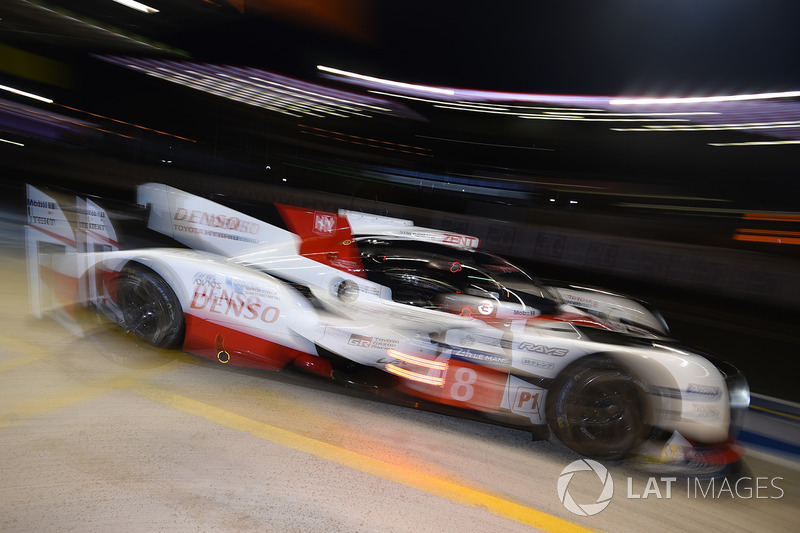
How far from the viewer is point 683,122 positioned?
579 inches

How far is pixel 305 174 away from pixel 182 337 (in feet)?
41.1

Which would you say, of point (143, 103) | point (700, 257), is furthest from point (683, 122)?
point (143, 103)

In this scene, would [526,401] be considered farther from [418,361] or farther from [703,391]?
[703,391]

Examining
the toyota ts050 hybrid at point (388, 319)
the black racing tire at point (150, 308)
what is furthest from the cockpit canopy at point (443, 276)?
the black racing tire at point (150, 308)

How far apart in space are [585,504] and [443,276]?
1487 millimetres

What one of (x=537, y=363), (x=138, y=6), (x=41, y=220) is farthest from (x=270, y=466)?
(x=138, y=6)

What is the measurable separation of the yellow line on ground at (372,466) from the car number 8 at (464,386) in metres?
0.48

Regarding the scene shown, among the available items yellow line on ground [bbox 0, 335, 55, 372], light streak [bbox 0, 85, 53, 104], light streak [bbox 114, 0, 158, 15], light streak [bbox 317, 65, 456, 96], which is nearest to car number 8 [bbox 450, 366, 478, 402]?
yellow line on ground [bbox 0, 335, 55, 372]

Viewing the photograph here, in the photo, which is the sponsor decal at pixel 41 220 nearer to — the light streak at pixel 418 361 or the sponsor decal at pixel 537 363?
the light streak at pixel 418 361

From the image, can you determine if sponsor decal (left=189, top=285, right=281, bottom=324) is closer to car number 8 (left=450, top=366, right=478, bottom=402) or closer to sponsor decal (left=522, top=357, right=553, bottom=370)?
car number 8 (left=450, top=366, right=478, bottom=402)

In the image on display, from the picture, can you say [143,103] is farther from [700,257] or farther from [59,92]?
[700,257]

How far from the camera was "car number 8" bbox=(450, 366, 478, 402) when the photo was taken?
2.39 meters

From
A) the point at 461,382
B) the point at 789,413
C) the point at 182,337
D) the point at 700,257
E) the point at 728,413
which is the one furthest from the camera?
the point at 700,257

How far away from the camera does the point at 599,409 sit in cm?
231
